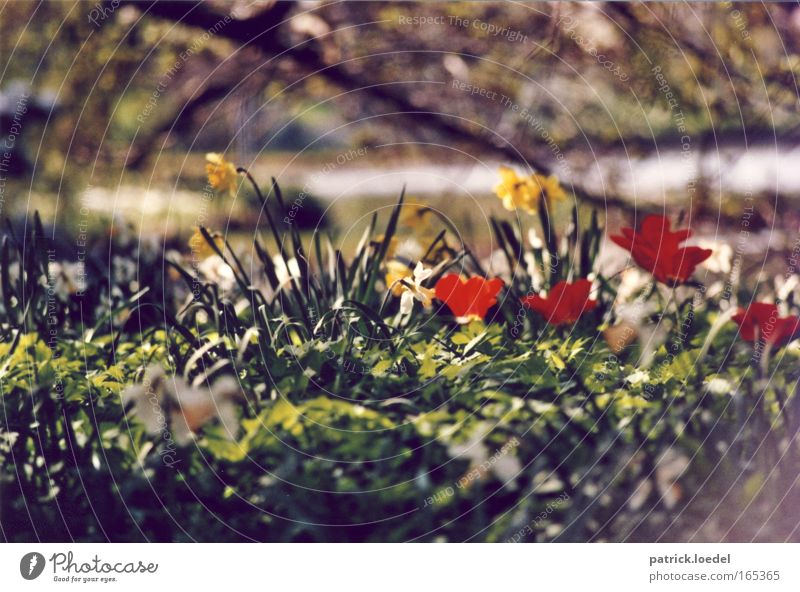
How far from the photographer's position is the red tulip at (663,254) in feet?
4.69

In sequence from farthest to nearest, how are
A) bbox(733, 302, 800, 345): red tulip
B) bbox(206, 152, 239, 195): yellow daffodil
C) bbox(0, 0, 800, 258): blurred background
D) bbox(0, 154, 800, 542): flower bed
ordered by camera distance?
bbox(0, 0, 800, 258): blurred background < bbox(206, 152, 239, 195): yellow daffodil < bbox(733, 302, 800, 345): red tulip < bbox(0, 154, 800, 542): flower bed

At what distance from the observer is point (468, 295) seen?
1.38 metres

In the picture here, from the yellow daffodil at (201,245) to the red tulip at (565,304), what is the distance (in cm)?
59

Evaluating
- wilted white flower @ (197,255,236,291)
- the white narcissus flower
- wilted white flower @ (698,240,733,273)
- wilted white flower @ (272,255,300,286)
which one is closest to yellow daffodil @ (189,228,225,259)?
wilted white flower @ (197,255,236,291)

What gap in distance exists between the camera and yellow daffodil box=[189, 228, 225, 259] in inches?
59.7

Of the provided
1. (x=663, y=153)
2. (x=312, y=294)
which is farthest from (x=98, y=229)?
(x=663, y=153)

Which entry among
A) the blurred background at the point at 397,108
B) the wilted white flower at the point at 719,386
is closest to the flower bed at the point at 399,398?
the wilted white flower at the point at 719,386

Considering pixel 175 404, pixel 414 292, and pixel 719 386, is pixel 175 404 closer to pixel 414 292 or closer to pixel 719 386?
pixel 414 292

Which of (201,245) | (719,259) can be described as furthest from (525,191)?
(201,245)

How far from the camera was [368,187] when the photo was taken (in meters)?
1.86
